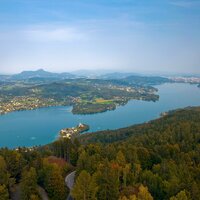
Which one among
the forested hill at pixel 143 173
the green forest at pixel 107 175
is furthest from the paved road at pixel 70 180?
the forested hill at pixel 143 173

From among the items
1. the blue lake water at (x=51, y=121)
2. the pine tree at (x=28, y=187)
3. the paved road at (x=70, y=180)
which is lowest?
the blue lake water at (x=51, y=121)

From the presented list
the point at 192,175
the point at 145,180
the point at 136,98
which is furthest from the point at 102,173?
the point at 136,98

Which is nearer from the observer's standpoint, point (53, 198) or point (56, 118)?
point (53, 198)

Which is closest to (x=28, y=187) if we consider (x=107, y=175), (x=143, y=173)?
(x=107, y=175)

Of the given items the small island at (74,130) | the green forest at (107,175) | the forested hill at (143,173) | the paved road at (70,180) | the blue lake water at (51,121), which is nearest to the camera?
the green forest at (107,175)

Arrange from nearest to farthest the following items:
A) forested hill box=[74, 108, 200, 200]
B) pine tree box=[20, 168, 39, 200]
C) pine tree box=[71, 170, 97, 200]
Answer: pine tree box=[71, 170, 97, 200]
forested hill box=[74, 108, 200, 200]
pine tree box=[20, 168, 39, 200]

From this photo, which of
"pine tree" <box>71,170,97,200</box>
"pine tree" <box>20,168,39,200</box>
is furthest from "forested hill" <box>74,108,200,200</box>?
"pine tree" <box>20,168,39,200</box>

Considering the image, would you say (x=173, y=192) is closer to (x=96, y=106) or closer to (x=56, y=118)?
(x=56, y=118)

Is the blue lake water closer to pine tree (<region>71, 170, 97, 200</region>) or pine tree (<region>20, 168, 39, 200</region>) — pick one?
pine tree (<region>20, 168, 39, 200</region>)

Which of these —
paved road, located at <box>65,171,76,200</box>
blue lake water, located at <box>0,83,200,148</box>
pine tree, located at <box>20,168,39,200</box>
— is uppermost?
pine tree, located at <box>20,168,39,200</box>

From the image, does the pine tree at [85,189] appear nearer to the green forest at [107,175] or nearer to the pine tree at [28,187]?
the green forest at [107,175]

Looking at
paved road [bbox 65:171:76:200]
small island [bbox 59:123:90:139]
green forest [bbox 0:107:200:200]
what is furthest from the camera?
small island [bbox 59:123:90:139]
